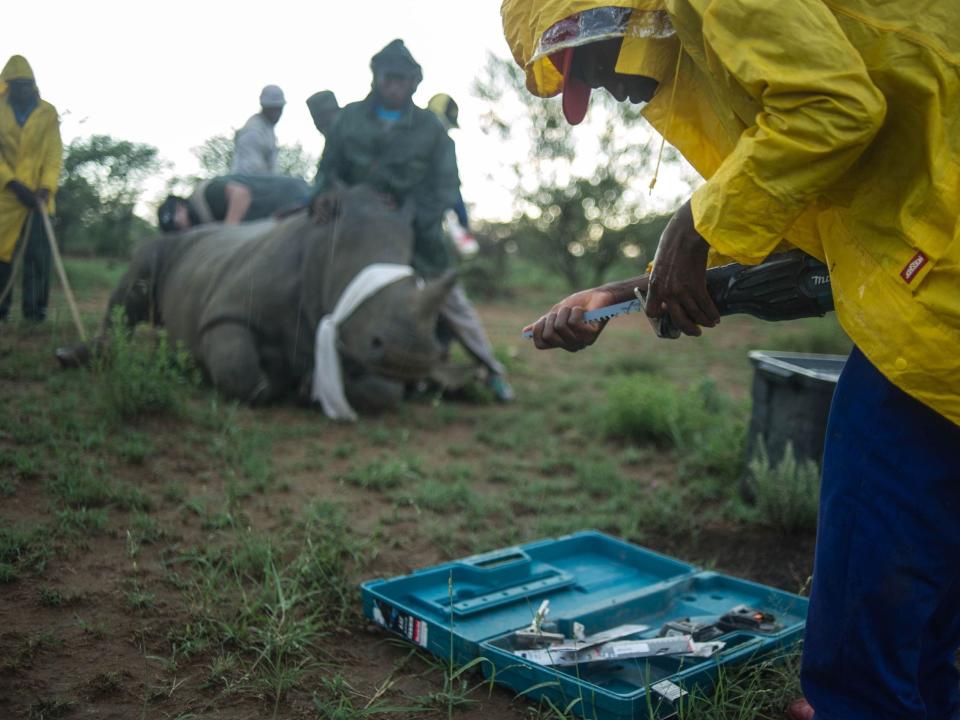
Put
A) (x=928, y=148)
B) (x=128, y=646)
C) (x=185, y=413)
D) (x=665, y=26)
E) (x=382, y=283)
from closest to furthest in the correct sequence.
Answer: (x=928, y=148) < (x=665, y=26) < (x=128, y=646) < (x=185, y=413) < (x=382, y=283)

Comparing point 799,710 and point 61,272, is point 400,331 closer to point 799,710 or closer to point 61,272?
point 61,272

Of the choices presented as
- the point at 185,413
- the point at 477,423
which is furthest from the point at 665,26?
the point at 477,423

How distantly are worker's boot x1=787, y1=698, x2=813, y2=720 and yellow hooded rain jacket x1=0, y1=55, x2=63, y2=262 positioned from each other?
2.98 m

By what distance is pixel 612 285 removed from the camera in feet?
6.81

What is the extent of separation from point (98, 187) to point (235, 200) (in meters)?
3.54

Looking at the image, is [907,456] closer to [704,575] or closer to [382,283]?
[704,575]

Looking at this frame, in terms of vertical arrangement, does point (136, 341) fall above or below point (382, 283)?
below

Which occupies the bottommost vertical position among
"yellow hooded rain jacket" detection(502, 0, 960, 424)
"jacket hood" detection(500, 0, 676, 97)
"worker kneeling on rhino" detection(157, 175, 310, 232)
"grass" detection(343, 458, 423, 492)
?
"grass" detection(343, 458, 423, 492)

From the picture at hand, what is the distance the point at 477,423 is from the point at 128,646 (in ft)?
11.9

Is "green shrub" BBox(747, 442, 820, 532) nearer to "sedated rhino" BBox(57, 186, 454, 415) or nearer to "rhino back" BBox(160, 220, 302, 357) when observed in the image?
"sedated rhino" BBox(57, 186, 454, 415)

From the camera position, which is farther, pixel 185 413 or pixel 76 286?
pixel 185 413

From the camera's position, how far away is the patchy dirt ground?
233cm

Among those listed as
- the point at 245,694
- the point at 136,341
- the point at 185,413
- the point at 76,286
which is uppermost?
the point at 76,286

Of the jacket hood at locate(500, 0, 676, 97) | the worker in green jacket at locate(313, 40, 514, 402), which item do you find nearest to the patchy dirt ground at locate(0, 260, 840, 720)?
the worker in green jacket at locate(313, 40, 514, 402)
